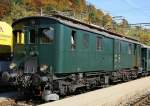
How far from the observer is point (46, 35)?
50.5 ft

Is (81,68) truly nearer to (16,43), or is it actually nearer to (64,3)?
(16,43)

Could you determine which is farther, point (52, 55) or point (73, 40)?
point (73, 40)

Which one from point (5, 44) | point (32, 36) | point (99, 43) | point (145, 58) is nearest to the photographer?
point (32, 36)

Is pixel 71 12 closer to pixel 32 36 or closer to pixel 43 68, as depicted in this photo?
pixel 32 36

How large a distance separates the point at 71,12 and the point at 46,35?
4319cm

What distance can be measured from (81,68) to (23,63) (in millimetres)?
2977

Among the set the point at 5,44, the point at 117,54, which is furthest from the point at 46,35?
the point at 117,54

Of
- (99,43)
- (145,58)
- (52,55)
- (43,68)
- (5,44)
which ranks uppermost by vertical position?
(99,43)

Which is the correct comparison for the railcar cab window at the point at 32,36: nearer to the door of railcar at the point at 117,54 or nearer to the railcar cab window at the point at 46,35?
the railcar cab window at the point at 46,35

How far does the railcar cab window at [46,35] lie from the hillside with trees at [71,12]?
13.8m

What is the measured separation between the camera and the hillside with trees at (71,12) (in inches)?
1637

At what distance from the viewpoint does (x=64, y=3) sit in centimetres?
7731

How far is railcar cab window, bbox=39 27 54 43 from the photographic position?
15.2 metres

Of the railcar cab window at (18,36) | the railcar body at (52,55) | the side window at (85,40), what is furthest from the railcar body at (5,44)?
the side window at (85,40)
